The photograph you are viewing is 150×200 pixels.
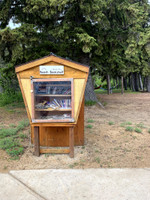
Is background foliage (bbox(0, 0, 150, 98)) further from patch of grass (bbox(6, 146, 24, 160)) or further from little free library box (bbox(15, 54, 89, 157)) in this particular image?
patch of grass (bbox(6, 146, 24, 160))

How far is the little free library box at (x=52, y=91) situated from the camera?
365cm

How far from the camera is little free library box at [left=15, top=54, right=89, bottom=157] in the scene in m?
3.65

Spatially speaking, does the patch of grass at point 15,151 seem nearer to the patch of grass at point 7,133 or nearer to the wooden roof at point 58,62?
the patch of grass at point 7,133

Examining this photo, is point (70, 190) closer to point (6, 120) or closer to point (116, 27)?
point (6, 120)

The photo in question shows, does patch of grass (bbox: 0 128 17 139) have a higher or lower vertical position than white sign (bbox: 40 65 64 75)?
lower

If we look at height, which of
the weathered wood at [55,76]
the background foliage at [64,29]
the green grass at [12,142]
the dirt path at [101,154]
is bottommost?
the dirt path at [101,154]

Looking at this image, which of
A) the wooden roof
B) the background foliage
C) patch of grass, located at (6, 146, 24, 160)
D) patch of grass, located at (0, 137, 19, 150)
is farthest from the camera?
the background foliage

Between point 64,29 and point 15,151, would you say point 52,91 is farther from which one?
point 64,29

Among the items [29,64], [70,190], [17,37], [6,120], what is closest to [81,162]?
[70,190]

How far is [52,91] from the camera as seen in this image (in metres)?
3.97

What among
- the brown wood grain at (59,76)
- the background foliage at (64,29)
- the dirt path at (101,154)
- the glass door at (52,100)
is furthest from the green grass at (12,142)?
the background foliage at (64,29)

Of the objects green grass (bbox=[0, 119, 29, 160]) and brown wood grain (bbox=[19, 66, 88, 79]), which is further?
green grass (bbox=[0, 119, 29, 160])

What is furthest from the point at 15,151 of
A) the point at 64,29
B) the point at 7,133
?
the point at 64,29

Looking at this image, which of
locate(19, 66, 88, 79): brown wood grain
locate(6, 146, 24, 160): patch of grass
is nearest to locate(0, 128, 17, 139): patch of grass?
locate(6, 146, 24, 160): patch of grass
